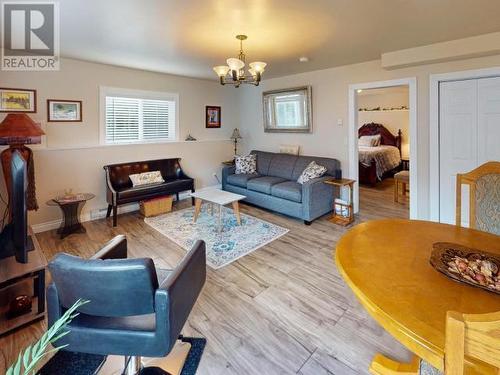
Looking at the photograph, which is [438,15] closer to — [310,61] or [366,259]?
[310,61]

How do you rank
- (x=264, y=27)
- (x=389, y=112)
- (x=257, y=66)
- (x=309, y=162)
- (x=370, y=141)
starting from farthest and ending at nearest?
(x=389, y=112)
(x=370, y=141)
(x=309, y=162)
(x=257, y=66)
(x=264, y=27)

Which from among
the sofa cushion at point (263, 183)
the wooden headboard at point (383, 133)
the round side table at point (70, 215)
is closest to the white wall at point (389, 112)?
the wooden headboard at point (383, 133)

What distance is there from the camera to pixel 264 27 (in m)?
2.77

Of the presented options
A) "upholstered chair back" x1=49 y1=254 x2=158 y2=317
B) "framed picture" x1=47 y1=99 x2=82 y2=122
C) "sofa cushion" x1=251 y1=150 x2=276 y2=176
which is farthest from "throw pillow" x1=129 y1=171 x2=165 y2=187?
"upholstered chair back" x1=49 y1=254 x2=158 y2=317

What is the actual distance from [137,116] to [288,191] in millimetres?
3005

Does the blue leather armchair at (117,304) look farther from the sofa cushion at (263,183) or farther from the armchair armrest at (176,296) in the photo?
the sofa cushion at (263,183)

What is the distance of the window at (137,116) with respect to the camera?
449cm

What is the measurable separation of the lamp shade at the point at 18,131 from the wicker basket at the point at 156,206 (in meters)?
1.73

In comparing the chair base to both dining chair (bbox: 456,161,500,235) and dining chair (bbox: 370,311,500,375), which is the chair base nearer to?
dining chair (bbox: 370,311,500,375)

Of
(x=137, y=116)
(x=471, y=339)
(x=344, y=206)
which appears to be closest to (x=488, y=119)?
(x=344, y=206)

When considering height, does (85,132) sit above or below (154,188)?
above

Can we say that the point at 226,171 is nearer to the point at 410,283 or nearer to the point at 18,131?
the point at 18,131

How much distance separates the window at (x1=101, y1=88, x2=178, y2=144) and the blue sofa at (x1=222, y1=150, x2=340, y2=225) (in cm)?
147

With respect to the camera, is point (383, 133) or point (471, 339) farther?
point (383, 133)
